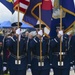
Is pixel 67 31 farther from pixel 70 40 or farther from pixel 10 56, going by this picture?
pixel 10 56

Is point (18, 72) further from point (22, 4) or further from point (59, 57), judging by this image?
point (22, 4)

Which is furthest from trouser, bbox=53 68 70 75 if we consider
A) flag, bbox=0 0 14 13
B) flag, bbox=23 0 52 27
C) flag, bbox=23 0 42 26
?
flag, bbox=0 0 14 13

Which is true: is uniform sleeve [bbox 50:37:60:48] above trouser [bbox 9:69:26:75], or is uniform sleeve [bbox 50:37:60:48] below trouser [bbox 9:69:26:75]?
above

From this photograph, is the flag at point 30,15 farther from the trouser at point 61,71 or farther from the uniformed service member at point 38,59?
the trouser at point 61,71

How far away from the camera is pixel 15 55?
8.84 m

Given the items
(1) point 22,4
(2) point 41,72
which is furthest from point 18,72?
(1) point 22,4

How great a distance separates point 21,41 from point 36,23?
83 cm

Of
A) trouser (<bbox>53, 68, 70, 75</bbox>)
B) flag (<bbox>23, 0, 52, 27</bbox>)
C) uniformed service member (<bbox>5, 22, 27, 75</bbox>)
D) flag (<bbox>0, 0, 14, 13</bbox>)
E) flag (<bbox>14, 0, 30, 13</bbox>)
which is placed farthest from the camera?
flag (<bbox>0, 0, 14, 13</bbox>)

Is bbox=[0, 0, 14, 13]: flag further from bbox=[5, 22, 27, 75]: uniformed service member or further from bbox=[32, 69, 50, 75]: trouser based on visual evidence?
bbox=[32, 69, 50, 75]: trouser

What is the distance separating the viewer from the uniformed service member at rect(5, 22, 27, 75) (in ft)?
28.8

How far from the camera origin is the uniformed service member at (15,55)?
8.79 meters

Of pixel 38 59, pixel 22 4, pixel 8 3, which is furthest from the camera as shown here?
pixel 8 3

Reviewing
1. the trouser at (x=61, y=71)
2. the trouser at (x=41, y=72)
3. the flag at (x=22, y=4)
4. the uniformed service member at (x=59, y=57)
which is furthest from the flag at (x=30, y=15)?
the trouser at (x=61, y=71)

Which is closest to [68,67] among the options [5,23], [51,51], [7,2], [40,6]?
[51,51]
